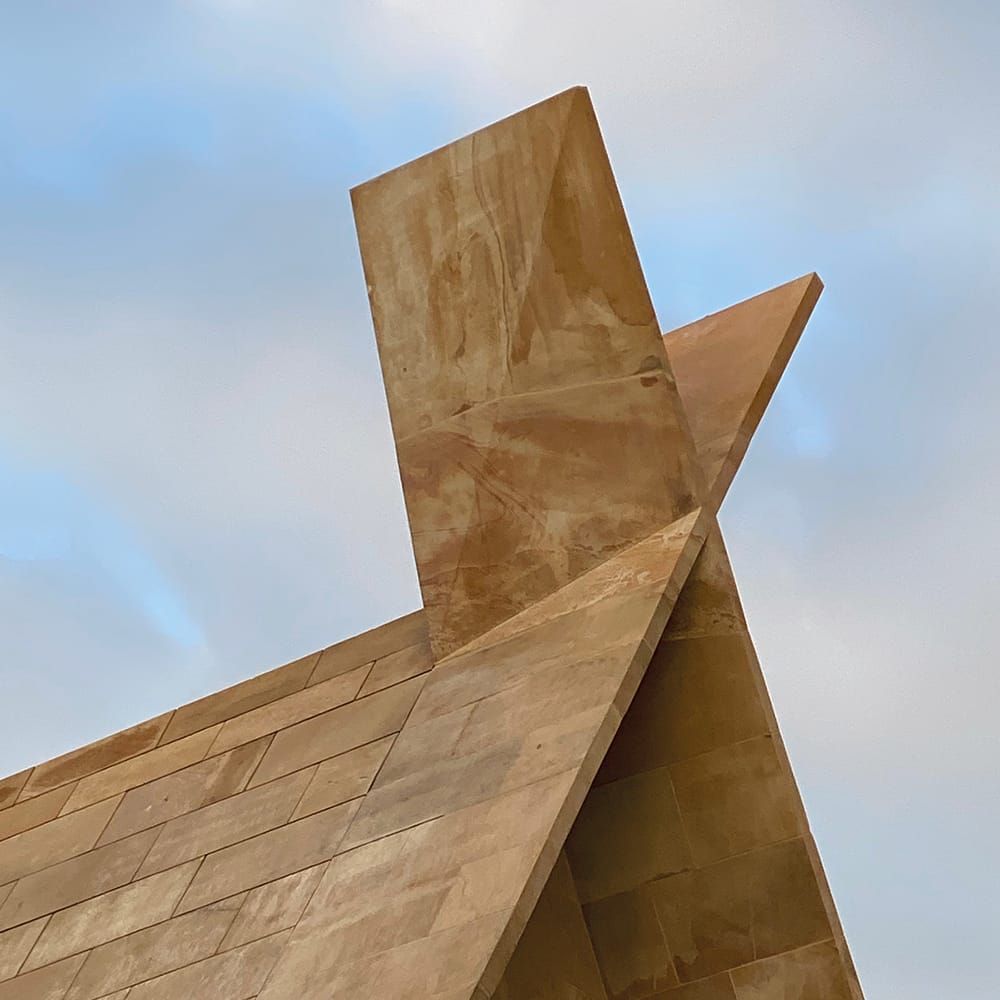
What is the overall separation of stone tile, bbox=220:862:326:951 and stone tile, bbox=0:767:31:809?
264cm

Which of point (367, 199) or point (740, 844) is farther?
point (367, 199)

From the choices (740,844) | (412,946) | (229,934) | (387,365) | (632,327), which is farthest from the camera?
(387,365)

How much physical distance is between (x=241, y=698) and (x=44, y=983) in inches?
73.2

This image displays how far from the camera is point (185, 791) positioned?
27.3 ft

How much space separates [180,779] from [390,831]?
1.78 meters

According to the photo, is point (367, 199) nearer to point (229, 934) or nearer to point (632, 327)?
point (632, 327)

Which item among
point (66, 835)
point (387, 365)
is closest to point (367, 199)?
point (387, 365)

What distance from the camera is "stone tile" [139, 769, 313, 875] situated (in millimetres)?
7723

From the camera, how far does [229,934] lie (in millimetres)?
7047

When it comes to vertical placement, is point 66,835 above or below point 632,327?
below

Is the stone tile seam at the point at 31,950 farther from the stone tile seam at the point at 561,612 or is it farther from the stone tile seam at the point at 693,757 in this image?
the stone tile seam at the point at 693,757

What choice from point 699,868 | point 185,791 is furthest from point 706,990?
point 185,791

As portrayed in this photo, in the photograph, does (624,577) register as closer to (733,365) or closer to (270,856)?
(733,365)

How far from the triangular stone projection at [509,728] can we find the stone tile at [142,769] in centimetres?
2
